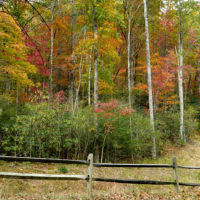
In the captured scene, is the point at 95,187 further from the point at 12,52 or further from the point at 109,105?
the point at 12,52

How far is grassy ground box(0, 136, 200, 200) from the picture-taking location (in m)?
4.09

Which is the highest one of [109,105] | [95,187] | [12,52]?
[12,52]

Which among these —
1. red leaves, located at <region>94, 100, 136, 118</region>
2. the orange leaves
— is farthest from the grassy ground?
the orange leaves

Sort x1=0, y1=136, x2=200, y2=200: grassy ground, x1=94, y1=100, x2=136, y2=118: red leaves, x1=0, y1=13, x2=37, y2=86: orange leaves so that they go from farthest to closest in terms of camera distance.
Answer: x1=94, y1=100, x2=136, y2=118: red leaves < x1=0, y1=13, x2=37, y2=86: orange leaves < x1=0, y1=136, x2=200, y2=200: grassy ground

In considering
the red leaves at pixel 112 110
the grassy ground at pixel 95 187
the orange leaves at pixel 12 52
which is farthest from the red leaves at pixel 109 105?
the orange leaves at pixel 12 52

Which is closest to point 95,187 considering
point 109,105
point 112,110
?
point 109,105

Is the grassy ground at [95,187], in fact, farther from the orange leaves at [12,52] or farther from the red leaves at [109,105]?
the orange leaves at [12,52]

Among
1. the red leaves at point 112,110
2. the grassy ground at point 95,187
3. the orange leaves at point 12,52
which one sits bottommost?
the grassy ground at point 95,187

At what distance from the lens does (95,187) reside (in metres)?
5.96

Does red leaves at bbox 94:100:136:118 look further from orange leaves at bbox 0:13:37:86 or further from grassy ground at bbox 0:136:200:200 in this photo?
orange leaves at bbox 0:13:37:86

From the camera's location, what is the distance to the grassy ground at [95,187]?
13.4 ft

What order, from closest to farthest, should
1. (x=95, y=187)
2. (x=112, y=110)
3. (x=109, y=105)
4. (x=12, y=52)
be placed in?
(x=95, y=187), (x=12, y=52), (x=109, y=105), (x=112, y=110)

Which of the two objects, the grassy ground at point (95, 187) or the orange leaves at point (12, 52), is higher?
the orange leaves at point (12, 52)

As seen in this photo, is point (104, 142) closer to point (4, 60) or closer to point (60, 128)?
point (60, 128)
